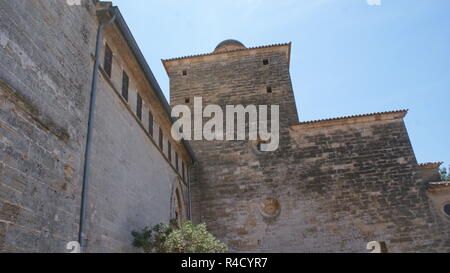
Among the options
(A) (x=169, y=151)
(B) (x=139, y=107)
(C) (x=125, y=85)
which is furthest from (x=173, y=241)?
(A) (x=169, y=151)

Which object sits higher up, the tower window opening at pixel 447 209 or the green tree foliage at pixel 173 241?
the tower window opening at pixel 447 209

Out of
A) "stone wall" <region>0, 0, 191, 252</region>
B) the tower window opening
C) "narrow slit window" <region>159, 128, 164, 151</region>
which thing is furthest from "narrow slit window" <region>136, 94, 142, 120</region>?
the tower window opening

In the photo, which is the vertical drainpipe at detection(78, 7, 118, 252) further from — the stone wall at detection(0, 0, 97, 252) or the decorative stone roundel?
the decorative stone roundel

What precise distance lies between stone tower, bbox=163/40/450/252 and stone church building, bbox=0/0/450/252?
4cm

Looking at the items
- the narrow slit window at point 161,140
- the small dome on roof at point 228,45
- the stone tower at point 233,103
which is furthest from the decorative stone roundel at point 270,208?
the small dome on roof at point 228,45

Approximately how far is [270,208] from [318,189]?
1879mm

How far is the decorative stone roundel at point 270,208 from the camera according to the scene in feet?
44.0

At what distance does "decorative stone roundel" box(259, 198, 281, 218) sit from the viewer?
1342 cm

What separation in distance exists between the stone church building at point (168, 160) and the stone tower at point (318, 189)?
1.5 inches

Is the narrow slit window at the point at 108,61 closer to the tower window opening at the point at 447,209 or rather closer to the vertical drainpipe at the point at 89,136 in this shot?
the vertical drainpipe at the point at 89,136

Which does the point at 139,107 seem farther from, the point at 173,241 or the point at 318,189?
the point at 318,189

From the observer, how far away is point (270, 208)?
13.6 m

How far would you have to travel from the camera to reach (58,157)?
4.82m
